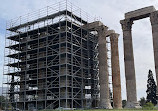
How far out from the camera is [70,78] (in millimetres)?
41969

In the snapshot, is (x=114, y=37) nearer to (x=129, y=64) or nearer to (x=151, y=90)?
(x=129, y=64)

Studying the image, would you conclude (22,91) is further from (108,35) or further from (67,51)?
(108,35)

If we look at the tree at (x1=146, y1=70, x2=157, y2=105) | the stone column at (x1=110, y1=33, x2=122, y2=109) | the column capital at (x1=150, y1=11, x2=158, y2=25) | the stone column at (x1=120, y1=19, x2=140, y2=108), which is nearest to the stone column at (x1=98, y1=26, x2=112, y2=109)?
the stone column at (x1=110, y1=33, x2=122, y2=109)

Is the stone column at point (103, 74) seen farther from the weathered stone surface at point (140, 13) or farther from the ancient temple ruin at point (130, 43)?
the weathered stone surface at point (140, 13)

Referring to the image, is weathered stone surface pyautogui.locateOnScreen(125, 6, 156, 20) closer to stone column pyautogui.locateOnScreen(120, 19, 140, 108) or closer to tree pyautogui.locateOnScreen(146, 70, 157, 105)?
stone column pyautogui.locateOnScreen(120, 19, 140, 108)

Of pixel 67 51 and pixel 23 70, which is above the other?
pixel 67 51

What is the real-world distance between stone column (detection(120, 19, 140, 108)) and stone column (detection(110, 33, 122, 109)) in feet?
15.1

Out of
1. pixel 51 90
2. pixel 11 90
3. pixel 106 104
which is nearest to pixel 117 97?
pixel 106 104

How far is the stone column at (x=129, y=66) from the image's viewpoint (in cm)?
3944

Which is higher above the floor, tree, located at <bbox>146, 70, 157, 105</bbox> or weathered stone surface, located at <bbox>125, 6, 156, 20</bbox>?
weathered stone surface, located at <bbox>125, 6, 156, 20</bbox>

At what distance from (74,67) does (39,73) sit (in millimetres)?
6972

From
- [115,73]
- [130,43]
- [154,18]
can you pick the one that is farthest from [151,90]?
[154,18]

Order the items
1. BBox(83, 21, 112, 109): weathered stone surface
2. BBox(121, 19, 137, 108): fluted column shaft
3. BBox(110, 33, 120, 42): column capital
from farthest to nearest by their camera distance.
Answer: BBox(110, 33, 120, 42): column capital, BBox(83, 21, 112, 109): weathered stone surface, BBox(121, 19, 137, 108): fluted column shaft

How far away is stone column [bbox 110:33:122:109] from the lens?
44.2 metres
